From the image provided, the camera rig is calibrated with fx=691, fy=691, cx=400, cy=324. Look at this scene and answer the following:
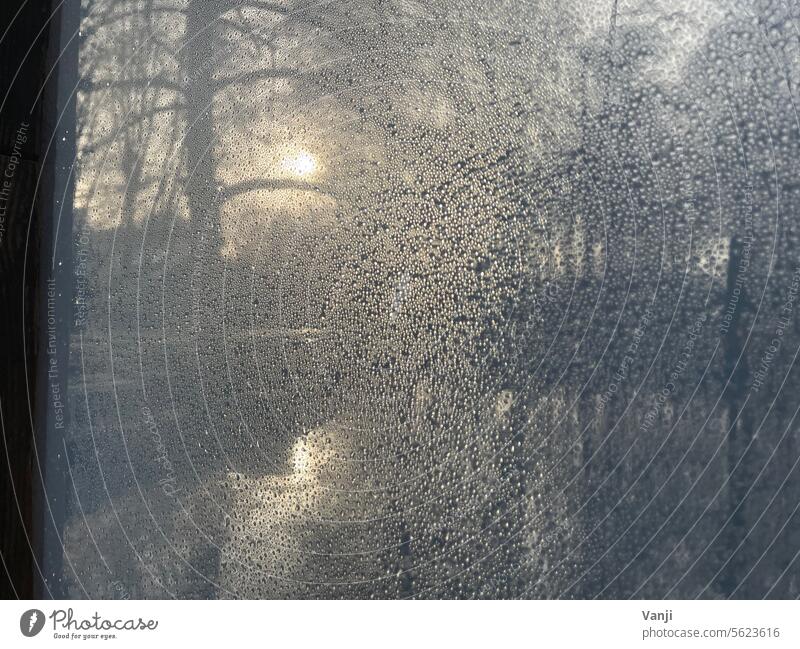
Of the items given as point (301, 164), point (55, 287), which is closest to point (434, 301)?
point (301, 164)

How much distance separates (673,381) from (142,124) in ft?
1.40

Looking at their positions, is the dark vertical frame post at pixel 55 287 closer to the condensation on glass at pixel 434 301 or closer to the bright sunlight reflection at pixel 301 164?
the condensation on glass at pixel 434 301

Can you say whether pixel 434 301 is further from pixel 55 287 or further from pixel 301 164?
pixel 55 287

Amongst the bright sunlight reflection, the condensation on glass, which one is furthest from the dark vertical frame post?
the bright sunlight reflection

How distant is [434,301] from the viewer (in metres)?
0.49

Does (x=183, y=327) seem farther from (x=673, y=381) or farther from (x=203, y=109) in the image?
(x=673, y=381)

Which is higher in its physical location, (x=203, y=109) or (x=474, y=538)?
(x=203, y=109)

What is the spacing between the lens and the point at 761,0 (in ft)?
1.60

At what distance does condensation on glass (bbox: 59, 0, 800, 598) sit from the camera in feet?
1.60

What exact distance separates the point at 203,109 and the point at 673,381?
1.29ft

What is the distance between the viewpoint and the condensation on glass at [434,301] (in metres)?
0.49
